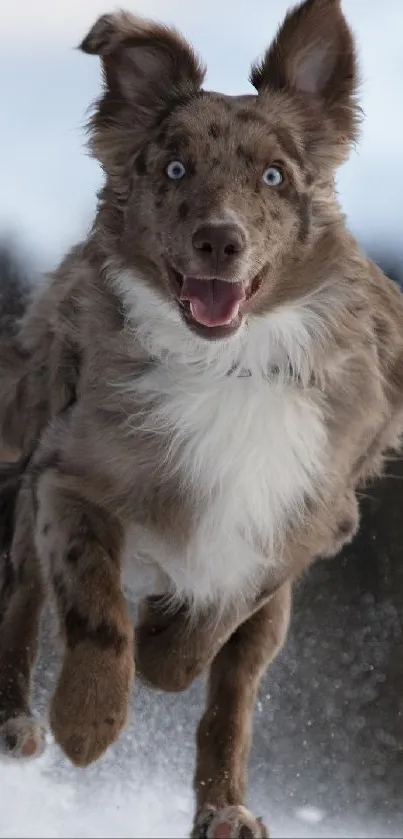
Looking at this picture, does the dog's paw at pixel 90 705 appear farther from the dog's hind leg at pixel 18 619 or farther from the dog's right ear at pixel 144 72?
the dog's right ear at pixel 144 72

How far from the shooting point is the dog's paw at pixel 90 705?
10.6 ft

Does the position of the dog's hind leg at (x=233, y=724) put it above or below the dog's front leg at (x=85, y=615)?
below

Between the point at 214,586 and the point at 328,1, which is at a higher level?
the point at 328,1

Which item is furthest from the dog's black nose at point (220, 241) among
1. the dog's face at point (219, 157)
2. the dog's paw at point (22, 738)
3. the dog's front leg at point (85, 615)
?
the dog's paw at point (22, 738)

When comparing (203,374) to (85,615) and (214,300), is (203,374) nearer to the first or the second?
(214,300)

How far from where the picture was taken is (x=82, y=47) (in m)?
3.45

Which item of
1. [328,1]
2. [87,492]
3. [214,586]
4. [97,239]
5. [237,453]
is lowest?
[214,586]

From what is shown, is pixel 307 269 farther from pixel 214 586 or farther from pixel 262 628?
pixel 262 628

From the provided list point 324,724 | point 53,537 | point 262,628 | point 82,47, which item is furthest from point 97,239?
point 324,724

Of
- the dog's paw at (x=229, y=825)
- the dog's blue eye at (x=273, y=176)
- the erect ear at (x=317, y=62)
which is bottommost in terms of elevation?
the dog's paw at (x=229, y=825)

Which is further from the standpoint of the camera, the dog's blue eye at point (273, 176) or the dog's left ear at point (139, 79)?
the dog's left ear at point (139, 79)

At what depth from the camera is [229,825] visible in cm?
354

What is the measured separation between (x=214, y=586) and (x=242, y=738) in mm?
496

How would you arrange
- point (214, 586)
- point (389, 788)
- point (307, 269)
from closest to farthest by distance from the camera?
point (307, 269), point (214, 586), point (389, 788)
